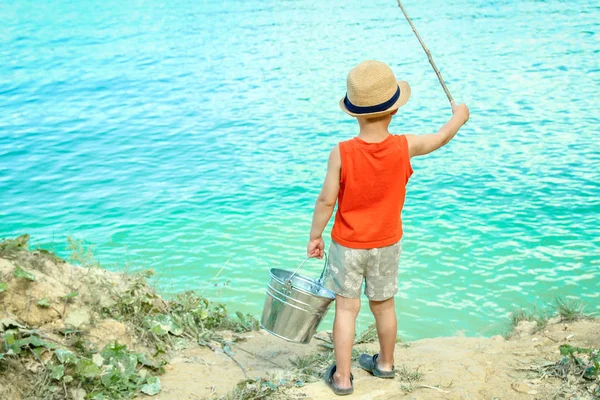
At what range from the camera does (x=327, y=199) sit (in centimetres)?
334

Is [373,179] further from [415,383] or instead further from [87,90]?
[87,90]

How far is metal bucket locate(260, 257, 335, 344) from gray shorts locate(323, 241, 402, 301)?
17 cm

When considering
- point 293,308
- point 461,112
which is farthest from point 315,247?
point 461,112

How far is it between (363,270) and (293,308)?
449 mm

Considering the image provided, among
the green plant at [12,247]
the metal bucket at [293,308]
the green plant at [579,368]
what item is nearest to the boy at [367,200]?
the metal bucket at [293,308]

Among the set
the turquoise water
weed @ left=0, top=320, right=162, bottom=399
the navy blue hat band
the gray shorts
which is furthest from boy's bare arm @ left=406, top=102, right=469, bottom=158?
the turquoise water

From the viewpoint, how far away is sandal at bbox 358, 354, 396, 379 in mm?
3715

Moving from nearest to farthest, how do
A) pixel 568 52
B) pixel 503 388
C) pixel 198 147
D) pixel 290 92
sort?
pixel 503 388
pixel 198 147
pixel 290 92
pixel 568 52

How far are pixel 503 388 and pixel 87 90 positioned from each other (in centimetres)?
1265

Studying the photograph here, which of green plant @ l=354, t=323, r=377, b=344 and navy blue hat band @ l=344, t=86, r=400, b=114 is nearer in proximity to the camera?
navy blue hat band @ l=344, t=86, r=400, b=114

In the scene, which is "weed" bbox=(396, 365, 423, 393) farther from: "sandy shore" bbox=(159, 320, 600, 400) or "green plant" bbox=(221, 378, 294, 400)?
"green plant" bbox=(221, 378, 294, 400)

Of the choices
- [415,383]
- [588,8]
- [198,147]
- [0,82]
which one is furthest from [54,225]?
[588,8]

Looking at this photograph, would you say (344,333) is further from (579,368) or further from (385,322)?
(579,368)

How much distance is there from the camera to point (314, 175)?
961cm
